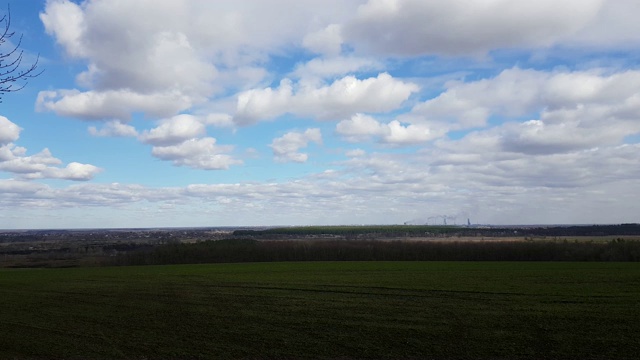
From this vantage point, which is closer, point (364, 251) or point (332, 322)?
point (332, 322)

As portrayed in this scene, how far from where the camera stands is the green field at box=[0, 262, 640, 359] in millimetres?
19188

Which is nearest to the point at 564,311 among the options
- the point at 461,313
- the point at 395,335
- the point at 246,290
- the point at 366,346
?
the point at 461,313

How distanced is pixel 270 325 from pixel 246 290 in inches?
634

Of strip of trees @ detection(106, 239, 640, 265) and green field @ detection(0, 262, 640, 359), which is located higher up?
strip of trees @ detection(106, 239, 640, 265)

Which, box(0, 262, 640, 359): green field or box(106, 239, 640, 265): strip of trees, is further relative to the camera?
Result: box(106, 239, 640, 265): strip of trees

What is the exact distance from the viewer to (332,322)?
24812mm

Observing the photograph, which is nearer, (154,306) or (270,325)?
(270,325)

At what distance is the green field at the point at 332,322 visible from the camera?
1919cm

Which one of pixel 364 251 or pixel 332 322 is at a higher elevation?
pixel 364 251

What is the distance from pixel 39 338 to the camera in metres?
21.6

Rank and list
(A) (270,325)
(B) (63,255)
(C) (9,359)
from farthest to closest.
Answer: (B) (63,255), (A) (270,325), (C) (9,359)

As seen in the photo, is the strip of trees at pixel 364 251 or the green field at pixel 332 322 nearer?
the green field at pixel 332 322

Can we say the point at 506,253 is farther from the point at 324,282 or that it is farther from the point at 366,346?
the point at 366,346

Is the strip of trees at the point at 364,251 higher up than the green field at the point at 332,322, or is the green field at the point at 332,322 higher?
the strip of trees at the point at 364,251
